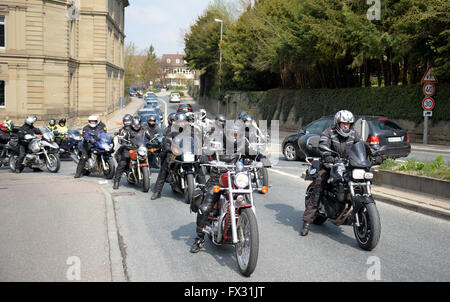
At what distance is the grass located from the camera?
375 inches

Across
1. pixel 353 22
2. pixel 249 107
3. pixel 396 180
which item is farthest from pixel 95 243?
pixel 249 107

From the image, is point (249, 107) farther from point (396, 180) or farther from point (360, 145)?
point (360, 145)

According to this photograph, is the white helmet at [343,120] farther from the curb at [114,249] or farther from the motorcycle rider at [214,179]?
the curb at [114,249]

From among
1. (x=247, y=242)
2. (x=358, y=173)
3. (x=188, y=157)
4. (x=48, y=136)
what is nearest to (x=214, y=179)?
(x=247, y=242)

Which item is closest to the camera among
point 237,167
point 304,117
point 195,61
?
point 237,167

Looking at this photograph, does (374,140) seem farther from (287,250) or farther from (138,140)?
(287,250)

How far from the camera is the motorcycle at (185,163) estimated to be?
966 centimetres

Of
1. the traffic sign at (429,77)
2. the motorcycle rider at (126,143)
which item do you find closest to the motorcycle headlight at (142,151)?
the motorcycle rider at (126,143)

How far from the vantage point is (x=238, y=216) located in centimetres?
575

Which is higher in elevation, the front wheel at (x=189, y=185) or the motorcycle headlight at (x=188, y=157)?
the motorcycle headlight at (x=188, y=157)

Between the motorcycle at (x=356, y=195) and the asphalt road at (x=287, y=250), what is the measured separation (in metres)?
0.28

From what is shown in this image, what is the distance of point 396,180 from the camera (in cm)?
1047

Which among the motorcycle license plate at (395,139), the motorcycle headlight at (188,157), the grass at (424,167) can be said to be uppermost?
the motorcycle license plate at (395,139)

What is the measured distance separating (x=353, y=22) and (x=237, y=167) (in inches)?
919
